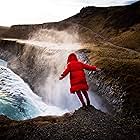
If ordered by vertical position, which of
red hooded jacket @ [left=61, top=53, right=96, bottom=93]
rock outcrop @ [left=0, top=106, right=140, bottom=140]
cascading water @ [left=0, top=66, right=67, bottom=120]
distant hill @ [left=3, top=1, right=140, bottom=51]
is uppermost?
distant hill @ [left=3, top=1, right=140, bottom=51]

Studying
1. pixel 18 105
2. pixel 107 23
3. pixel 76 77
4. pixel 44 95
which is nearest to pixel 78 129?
pixel 76 77

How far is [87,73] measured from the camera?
21.5m

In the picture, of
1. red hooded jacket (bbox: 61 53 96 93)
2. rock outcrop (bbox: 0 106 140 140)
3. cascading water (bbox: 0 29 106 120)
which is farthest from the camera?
cascading water (bbox: 0 29 106 120)

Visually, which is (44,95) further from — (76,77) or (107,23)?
(107,23)

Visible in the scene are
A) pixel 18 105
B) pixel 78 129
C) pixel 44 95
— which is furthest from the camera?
pixel 44 95

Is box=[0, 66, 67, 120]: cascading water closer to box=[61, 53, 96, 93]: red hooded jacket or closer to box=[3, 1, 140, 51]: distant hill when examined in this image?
box=[61, 53, 96, 93]: red hooded jacket

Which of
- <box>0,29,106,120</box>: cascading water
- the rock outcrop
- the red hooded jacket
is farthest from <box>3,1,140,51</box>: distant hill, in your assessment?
the rock outcrop

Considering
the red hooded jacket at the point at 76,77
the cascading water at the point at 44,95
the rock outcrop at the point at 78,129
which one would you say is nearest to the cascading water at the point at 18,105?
the cascading water at the point at 44,95

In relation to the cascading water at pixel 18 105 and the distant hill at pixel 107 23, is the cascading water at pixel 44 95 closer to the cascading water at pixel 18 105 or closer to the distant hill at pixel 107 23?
the cascading water at pixel 18 105

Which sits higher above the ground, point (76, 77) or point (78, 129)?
point (76, 77)

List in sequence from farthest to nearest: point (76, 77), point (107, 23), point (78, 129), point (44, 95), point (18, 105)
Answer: point (107, 23) → point (44, 95) → point (18, 105) → point (76, 77) → point (78, 129)

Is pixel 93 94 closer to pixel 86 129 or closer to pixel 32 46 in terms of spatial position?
pixel 86 129

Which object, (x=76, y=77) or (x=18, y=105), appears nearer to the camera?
(x=76, y=77)

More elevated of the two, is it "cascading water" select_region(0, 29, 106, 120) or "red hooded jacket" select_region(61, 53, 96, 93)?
"red hooded jacket" select_region(61, 53, 96, 93)
